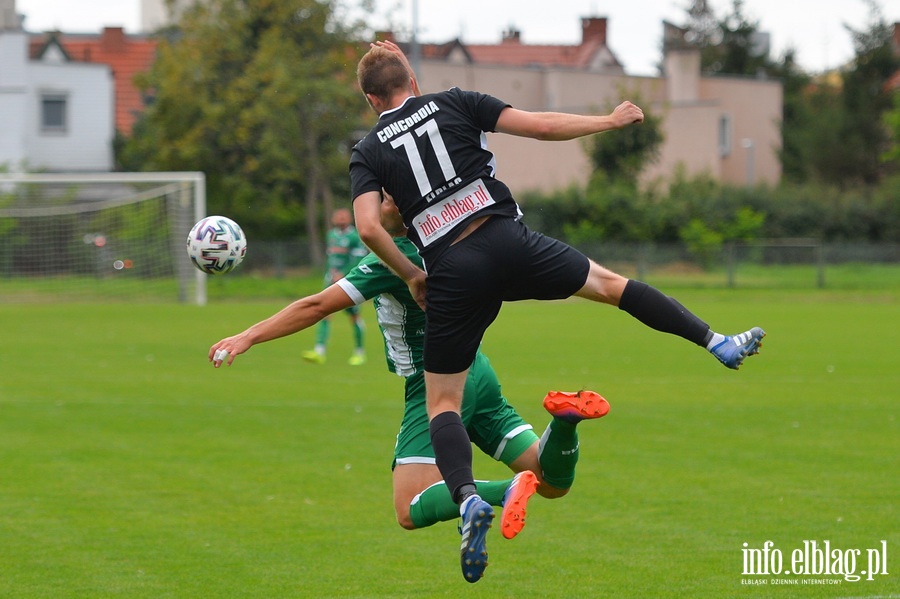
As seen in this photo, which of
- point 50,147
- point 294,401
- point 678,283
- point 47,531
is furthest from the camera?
point 50,147

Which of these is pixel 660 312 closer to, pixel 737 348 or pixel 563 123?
pixel 737 348

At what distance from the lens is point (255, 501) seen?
8602 mm

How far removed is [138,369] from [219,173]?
23815 mm

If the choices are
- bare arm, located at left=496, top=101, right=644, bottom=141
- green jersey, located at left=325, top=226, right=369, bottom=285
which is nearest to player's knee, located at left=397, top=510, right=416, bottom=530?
bare arm, located at left=496, top=101, right=644, bottom=141

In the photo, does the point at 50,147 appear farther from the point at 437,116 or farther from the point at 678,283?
the point at 437,116

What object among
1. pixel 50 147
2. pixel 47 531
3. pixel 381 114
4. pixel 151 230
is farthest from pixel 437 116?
pixel 50 147

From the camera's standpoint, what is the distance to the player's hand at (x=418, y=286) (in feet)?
18.2

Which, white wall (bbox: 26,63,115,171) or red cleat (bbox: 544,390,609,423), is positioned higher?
white wall (bbox: 26,63,115,171)

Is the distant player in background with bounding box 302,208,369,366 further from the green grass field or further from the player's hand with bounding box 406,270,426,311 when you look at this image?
the player's hand with bounding box 406,270,426,311

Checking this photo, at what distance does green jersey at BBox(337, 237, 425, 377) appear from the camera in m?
5.82

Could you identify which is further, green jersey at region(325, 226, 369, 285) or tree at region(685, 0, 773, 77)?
tree at region(685, 0, 773, 77)

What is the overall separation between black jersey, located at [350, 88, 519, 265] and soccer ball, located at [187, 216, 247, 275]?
3.82 ft

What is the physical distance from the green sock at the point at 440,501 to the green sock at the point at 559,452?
0.36 meters

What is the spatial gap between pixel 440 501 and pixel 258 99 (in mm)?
33713
